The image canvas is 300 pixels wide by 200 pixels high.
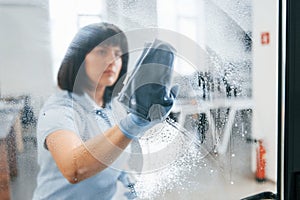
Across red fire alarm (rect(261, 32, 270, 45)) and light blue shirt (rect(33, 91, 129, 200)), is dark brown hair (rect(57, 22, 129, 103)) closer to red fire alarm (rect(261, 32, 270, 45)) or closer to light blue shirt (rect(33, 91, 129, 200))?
light blue shirt (rect(33, 91, 129, 200))

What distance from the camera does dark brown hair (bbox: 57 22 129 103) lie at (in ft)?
2.23

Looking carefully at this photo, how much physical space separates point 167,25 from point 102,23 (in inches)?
6.7

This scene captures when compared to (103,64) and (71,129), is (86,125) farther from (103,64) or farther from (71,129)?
(103,64)

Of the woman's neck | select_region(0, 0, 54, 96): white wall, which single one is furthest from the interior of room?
the woman's neck

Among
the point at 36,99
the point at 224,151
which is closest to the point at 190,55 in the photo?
the point at 224,151

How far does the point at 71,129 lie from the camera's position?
0.70m

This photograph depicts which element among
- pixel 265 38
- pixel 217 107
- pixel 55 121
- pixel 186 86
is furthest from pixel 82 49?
pixel 265 38

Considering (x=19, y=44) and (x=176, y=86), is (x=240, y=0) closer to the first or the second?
(x=176, y=86)

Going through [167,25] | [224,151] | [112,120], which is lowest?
[224,151]

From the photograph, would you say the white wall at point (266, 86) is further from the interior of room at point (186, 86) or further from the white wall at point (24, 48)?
the white wall at point (24, 48)

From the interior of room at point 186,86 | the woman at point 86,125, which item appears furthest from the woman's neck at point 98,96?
the interior of room at point 186,86

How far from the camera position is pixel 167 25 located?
0.74 m

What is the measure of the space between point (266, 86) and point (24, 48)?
678 millimetres

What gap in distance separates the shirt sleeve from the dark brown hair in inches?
2.2
